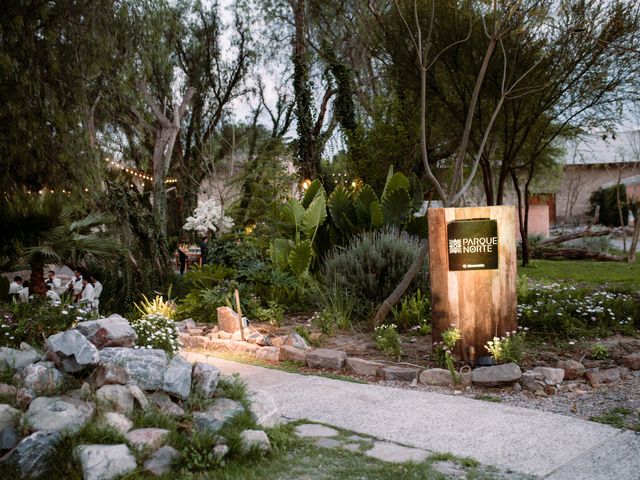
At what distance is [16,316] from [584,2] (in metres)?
12.0

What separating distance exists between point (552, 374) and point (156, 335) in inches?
159

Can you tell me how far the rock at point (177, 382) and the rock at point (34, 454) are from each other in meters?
0.93

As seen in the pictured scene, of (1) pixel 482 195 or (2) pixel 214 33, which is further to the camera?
(1) pixel 482 195

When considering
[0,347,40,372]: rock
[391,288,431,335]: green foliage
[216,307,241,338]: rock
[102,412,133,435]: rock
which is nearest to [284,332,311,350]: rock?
[216,307,241,338]: rock

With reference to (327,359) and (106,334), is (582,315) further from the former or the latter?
(106,334)

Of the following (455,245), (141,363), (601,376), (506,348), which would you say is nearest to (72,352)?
(141,363)

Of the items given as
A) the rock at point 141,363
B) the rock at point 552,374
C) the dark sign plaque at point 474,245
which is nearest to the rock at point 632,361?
the rock at point 552,374

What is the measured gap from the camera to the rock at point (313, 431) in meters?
4.79

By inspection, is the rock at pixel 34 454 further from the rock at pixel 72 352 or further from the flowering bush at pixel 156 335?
the flowering bush at pixel 156 335

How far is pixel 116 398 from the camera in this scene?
181 inches

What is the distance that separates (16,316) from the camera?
22.8ft

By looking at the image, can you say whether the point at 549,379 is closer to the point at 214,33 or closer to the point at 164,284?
the point at 164,284

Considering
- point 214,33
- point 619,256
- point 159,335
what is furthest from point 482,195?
point 159,335

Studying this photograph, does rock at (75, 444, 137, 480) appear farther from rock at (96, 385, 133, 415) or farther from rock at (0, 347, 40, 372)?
rock at (0, 347, 40, 372)
